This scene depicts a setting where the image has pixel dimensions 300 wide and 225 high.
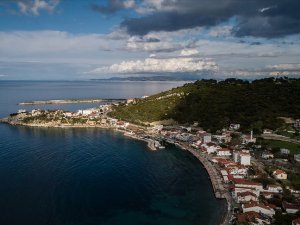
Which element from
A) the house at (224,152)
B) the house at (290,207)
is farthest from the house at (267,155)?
the house at (290,207)

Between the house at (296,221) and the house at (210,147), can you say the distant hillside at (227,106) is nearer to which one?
the house at (210,147)

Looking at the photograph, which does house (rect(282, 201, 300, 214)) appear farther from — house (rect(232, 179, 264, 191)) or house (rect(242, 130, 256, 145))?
house (rect(242, 130, 256, 145))

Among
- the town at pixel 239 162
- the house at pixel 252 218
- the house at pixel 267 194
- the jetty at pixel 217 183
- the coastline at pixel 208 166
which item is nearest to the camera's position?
the house at pixel 252 218

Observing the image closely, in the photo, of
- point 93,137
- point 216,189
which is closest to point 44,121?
point 93,137

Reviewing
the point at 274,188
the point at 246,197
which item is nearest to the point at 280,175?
the point at 274,188

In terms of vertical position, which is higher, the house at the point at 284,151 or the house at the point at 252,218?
the house at the point at 284,151

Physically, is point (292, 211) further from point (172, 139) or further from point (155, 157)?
point (172, 139)

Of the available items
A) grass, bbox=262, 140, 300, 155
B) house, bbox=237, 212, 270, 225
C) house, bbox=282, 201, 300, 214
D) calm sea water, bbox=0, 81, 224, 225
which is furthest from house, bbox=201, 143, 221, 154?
house, bbox=237, 212, 270, 225
